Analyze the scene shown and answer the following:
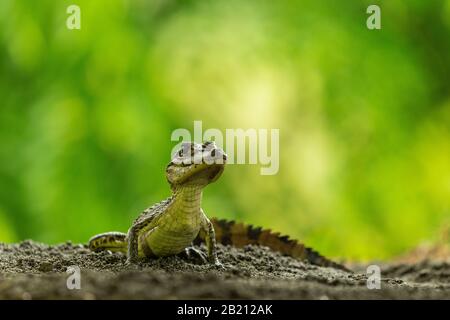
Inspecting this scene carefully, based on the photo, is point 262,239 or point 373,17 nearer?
point 262,239

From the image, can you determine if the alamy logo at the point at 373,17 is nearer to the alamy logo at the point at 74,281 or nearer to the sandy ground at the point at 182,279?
the sandy ground at the point at 182,279

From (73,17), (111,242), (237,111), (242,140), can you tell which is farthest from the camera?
(237,111)

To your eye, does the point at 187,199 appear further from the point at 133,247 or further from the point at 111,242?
the point at 111,242

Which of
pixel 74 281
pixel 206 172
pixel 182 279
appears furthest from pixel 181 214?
pixel 74 281

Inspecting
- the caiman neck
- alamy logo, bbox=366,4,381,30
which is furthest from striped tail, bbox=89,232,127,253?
alamy logo, bbox=366,4,381,30

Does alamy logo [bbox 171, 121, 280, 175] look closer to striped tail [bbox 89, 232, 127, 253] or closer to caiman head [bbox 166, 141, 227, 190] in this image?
striped tail [bbox 89, 232, 127, 253]
